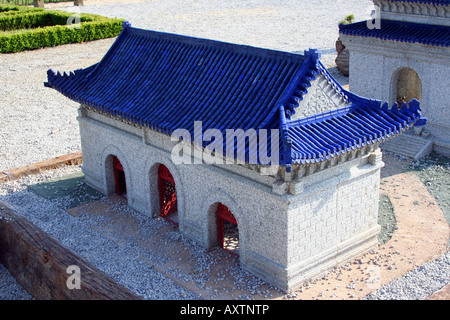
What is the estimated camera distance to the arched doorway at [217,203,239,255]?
1553 cm

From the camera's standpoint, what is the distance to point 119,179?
64.3 feet

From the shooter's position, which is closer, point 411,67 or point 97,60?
point 411,67

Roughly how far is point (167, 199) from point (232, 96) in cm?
504

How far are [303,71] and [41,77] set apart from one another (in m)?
23.3

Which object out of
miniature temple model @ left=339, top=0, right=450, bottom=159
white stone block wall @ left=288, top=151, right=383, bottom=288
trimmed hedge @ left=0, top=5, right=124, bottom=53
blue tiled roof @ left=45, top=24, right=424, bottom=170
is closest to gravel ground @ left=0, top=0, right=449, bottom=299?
trimmed hedge @ left=0, top=5, right=124, bottom=53

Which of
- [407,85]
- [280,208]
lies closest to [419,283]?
[280,208]

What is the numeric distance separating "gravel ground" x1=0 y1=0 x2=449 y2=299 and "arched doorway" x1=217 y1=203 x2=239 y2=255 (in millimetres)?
2149

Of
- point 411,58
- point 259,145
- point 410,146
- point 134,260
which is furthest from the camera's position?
point 410,146

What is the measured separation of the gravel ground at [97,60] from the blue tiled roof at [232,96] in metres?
3.78

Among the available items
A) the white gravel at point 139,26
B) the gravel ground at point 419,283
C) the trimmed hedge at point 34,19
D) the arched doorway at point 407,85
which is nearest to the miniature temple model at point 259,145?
the gravel ground at point 419,283

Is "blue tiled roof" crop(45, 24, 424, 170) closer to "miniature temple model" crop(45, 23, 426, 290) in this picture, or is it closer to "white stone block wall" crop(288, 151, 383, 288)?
"miniature temple model" crop(45, 23, 426, 290)

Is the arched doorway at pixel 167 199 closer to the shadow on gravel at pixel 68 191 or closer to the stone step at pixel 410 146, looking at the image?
the shadow on gravel at pixel 68 191

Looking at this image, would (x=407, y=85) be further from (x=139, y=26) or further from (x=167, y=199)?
(x=139, y=26)

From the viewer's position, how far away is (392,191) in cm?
1914
